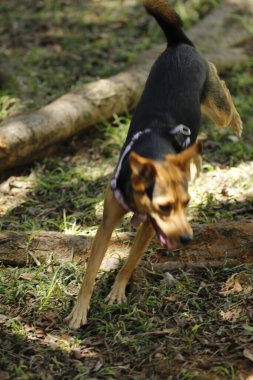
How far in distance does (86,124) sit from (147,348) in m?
3.35

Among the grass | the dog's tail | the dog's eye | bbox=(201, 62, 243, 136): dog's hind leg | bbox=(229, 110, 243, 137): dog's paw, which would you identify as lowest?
the grass

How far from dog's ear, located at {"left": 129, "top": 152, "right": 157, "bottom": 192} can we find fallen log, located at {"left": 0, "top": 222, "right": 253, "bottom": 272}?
47.5 inches

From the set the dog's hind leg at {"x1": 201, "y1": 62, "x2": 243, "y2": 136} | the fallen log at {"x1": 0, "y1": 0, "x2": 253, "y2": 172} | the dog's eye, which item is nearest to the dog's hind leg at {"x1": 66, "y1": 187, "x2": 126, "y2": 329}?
the dog's eye

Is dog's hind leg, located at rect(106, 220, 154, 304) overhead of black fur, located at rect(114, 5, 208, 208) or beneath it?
beneath

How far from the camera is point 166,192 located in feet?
12.9

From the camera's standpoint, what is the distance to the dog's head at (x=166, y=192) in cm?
390

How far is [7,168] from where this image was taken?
6.41 meters

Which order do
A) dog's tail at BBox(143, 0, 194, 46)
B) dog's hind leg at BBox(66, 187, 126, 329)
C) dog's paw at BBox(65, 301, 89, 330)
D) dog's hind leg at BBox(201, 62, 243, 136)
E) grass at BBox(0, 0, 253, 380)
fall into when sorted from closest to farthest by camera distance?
grass at BBox(0, 0, 253, 380)
dog's hind leg at BBox(66, 187, 126, 329)
dog's paw at BBox(65, 301, 89, 330)
dog's tail at BBox(143, 0, 194, 46)
dog's hind leg at BBox(201, 62, 243, 136)

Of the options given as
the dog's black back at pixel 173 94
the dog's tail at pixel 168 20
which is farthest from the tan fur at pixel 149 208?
the dog's tail at pixel 168 20

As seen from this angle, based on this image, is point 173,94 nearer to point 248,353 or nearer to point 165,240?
point 165,240

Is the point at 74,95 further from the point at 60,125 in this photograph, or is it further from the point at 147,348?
the point at 147,348

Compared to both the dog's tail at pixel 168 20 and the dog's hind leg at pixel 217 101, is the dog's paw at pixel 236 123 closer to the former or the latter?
the dog's hind leg at pixel 217 101

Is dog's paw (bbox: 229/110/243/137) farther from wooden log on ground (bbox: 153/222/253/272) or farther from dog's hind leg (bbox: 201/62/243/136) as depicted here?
wooden log on ground (bbox: 153/222/253/272)

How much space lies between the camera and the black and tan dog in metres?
3.94
